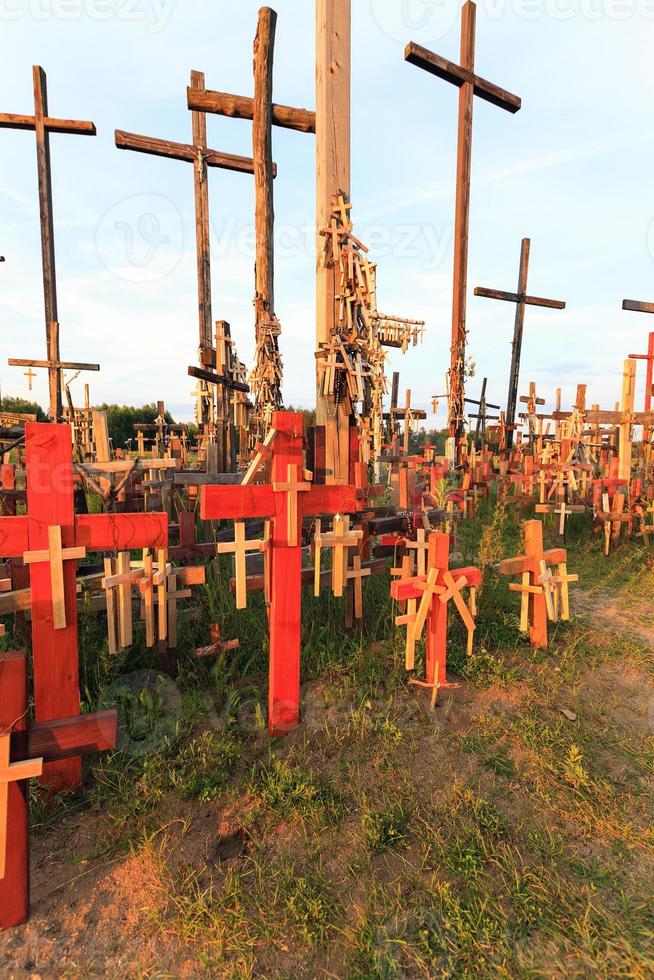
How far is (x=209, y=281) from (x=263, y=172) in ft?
11.5

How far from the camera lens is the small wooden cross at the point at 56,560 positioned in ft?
8.86

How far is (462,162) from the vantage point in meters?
10.5

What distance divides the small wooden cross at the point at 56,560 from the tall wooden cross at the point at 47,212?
8.83m

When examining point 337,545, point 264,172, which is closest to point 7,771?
point 337,545

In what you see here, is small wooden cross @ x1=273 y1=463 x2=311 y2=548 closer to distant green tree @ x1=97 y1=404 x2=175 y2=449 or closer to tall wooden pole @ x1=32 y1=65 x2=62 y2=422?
tall wooden pole @ x1=32 y1=65 x2=62 y2=422

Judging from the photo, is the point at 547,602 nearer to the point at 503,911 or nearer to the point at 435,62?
the point at 503,911

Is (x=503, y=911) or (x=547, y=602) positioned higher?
(x=547, y=602)

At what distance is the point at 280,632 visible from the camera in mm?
3336

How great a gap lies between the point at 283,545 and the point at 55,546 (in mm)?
1292

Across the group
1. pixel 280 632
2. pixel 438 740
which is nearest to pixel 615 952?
pixel 438 740

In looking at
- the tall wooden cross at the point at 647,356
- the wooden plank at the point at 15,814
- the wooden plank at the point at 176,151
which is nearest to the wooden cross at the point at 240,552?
the wooden plank at the point at 15,814

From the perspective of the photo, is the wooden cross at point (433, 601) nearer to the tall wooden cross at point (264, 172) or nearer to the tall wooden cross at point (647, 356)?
the tall wooden cross at point (264, 172)

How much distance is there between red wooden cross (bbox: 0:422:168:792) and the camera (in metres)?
2.67

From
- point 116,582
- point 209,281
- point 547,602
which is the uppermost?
point 209,281
